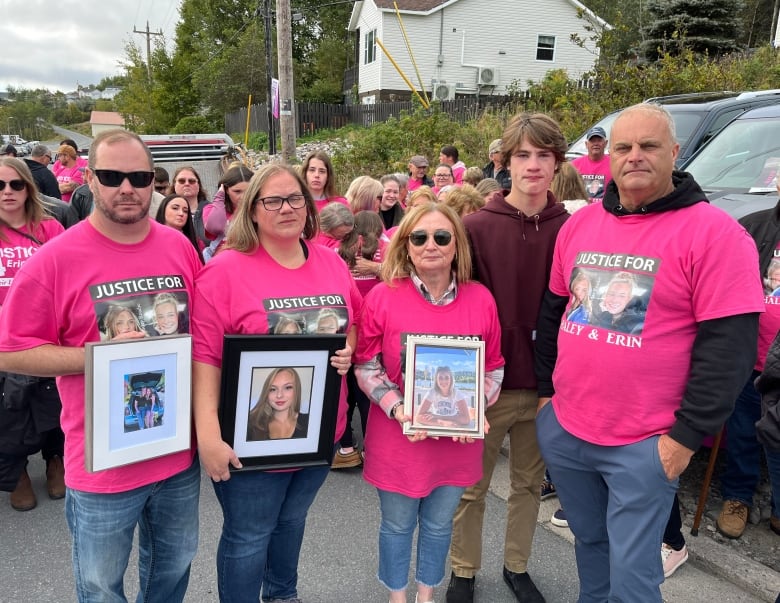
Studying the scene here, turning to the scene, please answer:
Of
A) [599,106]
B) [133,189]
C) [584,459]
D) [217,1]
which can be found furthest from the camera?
[217,1]

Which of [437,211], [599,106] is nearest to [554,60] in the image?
[599,106]

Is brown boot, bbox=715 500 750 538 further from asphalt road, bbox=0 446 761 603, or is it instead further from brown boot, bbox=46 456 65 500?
brown boot, bbox=46 456 65 500

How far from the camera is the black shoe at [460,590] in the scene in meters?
2.89

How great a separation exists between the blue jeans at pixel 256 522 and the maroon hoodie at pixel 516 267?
41.9 inches

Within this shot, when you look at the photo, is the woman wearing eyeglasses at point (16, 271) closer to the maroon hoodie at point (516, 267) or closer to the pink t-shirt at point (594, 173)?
the maroon hoodie at point (516, 267)

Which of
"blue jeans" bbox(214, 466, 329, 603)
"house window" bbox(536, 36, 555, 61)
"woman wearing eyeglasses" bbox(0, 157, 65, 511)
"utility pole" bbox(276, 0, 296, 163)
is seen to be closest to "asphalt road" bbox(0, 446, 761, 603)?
"woman wearing eyeglasses" bbox(0, 157, 65, 511)

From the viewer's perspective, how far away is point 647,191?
2.06 metres

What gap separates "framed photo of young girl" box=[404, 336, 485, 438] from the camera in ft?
7.78

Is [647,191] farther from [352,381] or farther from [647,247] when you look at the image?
[352,381]

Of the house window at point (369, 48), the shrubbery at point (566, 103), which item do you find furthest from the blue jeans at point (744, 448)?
the house window at point (369, 48)

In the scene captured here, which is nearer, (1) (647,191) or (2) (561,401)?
(1) (647,191)

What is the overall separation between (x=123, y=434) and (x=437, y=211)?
1549 mm

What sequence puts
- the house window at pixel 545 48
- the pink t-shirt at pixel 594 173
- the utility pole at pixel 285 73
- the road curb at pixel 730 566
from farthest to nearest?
the house window at pixel 545 48
the utility pole at pixel 285 73
the pink t-shirt at pixel 594 173
the road curb at pixel 730 566

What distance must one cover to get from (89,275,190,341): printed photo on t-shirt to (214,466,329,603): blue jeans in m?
0.67
